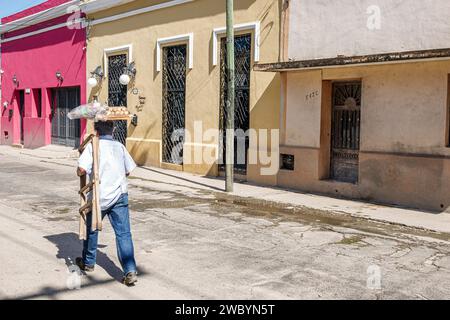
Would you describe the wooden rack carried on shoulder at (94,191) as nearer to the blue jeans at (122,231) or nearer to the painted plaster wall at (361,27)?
the blue jeans at (122,231)

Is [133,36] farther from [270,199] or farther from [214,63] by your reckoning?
[270,199]

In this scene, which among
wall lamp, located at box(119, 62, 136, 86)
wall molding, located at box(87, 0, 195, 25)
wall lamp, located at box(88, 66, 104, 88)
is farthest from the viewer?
wall lamp, located at box(88, 66, 104, 88)

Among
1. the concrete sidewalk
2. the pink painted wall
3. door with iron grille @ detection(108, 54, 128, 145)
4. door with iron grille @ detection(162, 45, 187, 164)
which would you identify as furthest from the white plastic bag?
the pink painted wall

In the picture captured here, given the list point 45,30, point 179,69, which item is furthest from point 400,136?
point 45,30

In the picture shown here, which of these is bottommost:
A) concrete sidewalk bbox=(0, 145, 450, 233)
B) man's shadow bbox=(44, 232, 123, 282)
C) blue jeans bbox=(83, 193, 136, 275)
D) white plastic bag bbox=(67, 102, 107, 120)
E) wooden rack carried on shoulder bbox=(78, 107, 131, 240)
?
man's shadow bbox=(44, 232, 123, 282)

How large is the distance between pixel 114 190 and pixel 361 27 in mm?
7396

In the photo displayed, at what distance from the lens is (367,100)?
10.6 metres

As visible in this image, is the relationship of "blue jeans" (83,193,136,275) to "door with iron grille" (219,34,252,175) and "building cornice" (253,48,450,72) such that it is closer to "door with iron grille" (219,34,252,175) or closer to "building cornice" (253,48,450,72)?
"building cornice" (253,48,450,72)

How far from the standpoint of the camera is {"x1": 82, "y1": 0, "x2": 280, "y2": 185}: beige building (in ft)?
41.8

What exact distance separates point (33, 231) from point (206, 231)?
241 cm

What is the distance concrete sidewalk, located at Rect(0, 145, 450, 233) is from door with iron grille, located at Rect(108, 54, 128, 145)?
240 centimetres

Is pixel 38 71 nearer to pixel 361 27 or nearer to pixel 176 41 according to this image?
pixel 176 41

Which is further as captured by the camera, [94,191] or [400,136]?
[400,136]
